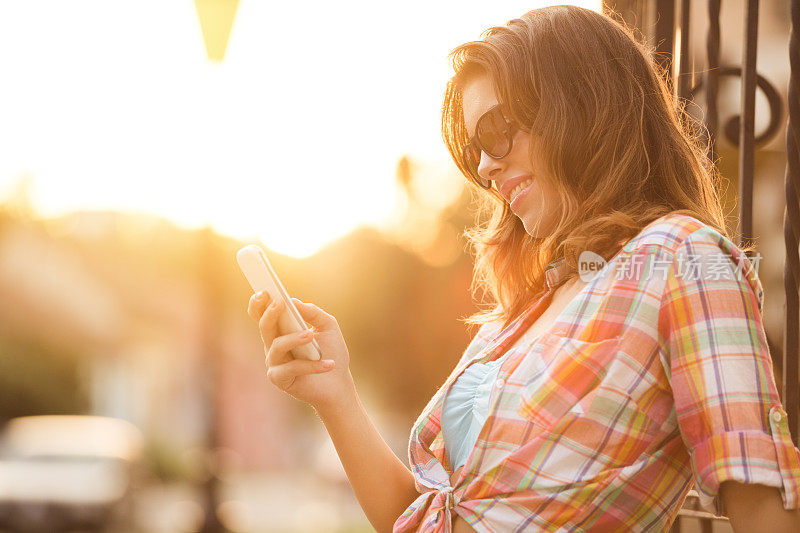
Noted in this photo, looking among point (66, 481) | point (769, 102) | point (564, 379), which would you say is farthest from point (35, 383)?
point (564, 379)

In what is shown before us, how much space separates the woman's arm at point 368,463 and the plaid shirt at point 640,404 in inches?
17.9

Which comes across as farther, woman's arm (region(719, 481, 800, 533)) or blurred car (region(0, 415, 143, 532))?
blurred car (region(0, 415, 143, 532))

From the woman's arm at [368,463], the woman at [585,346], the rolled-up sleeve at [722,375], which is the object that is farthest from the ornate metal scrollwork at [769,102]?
the woman's arm at [368,463]

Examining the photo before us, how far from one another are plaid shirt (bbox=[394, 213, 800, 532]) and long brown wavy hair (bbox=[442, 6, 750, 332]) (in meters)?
0.21

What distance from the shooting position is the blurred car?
1309 centimetres

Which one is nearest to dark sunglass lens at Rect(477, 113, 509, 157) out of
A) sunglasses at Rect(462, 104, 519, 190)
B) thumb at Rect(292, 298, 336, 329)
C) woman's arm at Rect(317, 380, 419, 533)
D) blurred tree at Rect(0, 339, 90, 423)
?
sunglasses at Rect(462, 104, 519, 190)

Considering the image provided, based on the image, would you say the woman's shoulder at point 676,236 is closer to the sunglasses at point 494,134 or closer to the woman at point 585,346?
the woman at point 585,346

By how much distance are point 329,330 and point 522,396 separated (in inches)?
29.2

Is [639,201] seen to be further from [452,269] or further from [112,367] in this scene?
[112,367]

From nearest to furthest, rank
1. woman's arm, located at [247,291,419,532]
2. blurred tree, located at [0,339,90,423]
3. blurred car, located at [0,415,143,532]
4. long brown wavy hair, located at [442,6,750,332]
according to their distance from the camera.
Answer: long brown wavy hair, located at [442,6,750,332] → woman's arm, located at [247,291,419,532] → blurred car, located at [0,415,143,532] → blurred tree, located at [0,339,90,423]

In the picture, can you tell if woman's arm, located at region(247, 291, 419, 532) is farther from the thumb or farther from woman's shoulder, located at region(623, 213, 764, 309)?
woman's shoulder, located at region(623, 213, 764, 309)

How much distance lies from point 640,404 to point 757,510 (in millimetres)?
282

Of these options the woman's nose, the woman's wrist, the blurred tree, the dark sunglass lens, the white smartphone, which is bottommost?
the blurred tree

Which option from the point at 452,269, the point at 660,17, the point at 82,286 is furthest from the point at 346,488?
the point at 660,17
